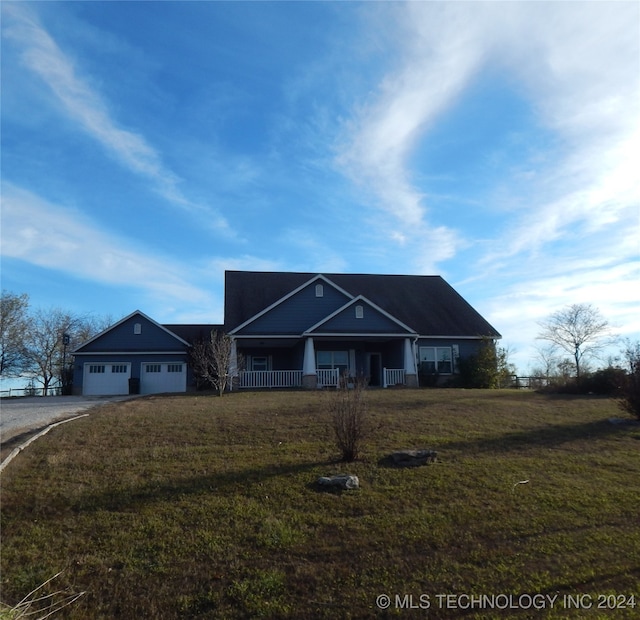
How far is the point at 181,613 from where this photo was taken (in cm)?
555

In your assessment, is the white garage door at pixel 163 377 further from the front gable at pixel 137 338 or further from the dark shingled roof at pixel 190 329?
the dark shingled roof at pixel 190 329

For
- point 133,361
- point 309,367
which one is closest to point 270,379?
point 309,367

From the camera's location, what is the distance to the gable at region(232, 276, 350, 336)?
2705cm

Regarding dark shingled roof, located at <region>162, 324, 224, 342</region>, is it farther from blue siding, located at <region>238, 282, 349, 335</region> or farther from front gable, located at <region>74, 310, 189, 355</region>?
blue siding, located at <region>238, 282, 349, 335</region>

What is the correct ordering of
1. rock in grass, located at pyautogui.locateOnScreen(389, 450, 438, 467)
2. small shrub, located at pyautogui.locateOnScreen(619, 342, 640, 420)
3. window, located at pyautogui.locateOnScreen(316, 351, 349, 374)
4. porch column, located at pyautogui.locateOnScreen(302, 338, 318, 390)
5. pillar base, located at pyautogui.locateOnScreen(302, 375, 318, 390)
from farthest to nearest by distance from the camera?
window, located at pyautogui.locateOnScreen(316, 351, 349, 374) < porch column, located at pyautogui.locateOnScreen(302, 338, 318, 390) < pillar base, located at pyautogui.locateOnScreen(302, 375, 318, 390) < small shrub, located at pyautogui.locateOnScreen(619, 342, 640, 420) < rock in grass, located at pyautogui.locateOnScreen(389, 450, 438, 467)

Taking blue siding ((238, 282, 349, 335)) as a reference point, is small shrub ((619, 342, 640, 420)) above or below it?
→ below

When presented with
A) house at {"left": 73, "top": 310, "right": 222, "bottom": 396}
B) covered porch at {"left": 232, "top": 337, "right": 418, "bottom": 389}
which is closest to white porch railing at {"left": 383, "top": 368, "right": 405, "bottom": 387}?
covered porch at {"left": 232, "top": 337, "right": 418, "bottom": 389}

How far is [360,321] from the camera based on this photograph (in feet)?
88.0

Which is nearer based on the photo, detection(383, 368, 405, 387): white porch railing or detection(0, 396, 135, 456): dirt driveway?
detection(0, 396, 135, 456): dirt driveway

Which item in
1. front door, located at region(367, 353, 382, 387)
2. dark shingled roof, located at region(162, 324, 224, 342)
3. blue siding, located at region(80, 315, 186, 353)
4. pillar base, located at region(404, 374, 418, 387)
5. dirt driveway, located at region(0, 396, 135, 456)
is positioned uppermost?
dark shingled roof, located at region(162, 324, 224, 342)

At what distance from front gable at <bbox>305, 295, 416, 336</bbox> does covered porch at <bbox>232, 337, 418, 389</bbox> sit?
829mm

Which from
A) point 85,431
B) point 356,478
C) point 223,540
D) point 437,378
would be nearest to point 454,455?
→ point 356,478

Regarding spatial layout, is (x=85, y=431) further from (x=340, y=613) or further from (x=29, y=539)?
(x=340, y=613)

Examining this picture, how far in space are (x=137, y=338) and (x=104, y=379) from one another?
2.72 meters
